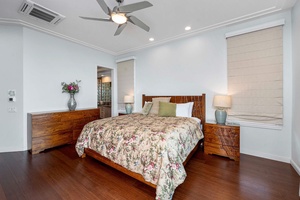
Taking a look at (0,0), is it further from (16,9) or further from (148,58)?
(148,58)

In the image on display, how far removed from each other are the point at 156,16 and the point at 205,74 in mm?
1764

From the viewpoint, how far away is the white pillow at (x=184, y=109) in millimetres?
3291

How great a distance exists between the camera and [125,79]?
4.94 m

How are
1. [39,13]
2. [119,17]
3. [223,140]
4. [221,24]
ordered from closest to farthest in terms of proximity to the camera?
[119,17] → [39,13] → [223,140] → [221,24]

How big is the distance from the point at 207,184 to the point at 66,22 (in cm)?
402

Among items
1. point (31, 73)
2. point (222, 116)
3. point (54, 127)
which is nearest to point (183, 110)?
point (222, 116)

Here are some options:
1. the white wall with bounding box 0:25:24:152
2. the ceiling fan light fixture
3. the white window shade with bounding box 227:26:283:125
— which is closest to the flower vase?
the white wall with bounding box 0:25:24:152

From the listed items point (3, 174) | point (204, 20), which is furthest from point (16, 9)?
point (204, 20)

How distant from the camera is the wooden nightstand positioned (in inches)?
101

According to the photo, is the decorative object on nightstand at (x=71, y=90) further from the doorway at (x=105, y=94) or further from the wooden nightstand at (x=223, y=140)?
the wooden nightstand at (x=223, y=140)

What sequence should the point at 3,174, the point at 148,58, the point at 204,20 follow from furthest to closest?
the point at 148,58, the point at 204,20, the point at 3,174

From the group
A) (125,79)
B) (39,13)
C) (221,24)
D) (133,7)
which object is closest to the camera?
(133,7)

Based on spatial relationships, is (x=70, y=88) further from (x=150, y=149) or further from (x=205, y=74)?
(x=205, y=74)

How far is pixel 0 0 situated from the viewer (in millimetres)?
2240
